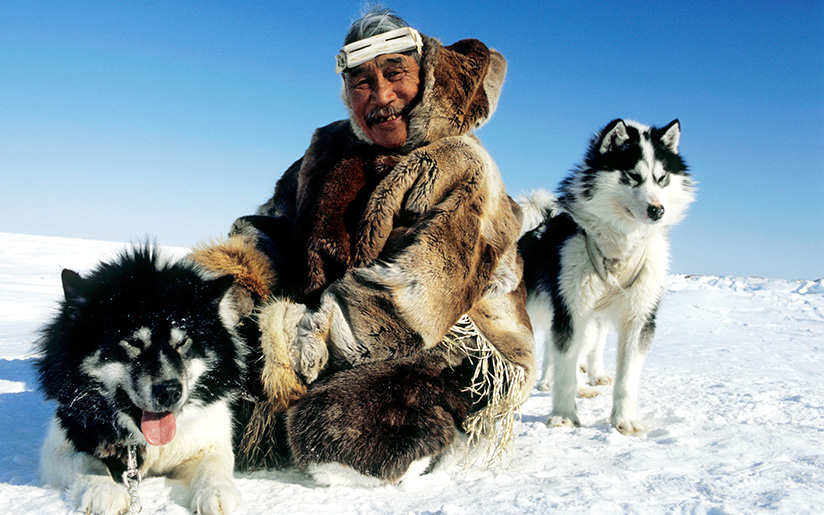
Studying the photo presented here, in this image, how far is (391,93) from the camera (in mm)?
2322

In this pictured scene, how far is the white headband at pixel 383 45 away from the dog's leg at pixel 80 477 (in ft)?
5.86

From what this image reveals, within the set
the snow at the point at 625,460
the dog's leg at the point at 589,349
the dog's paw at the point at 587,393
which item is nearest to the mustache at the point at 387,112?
the snow at the point at 625,460

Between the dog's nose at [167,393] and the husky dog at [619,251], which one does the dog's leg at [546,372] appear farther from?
the dog's nose at [167,393]

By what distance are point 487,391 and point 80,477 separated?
1404 mm

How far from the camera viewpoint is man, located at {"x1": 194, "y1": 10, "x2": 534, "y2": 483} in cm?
193

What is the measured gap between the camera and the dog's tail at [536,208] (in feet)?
12.9

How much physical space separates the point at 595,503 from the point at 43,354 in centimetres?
193

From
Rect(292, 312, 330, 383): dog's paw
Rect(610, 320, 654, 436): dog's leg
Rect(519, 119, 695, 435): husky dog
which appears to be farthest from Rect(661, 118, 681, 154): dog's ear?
Rect(292, 312, 330, 383): dog's paw

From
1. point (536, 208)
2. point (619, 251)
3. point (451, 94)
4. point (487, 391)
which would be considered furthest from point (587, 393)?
point (451, 94)

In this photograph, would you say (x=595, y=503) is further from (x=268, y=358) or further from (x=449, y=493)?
(x=268, y=358)

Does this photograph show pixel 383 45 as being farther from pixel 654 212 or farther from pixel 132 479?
pixel 132 479

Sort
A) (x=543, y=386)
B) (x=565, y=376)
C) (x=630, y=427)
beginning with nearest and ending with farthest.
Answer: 1. (x=630, y=427)
2. (x=565, y=376)
3. (x=543, y=386)

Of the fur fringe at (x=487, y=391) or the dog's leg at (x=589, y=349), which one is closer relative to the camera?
the fur fringe at (x=487, y=391)

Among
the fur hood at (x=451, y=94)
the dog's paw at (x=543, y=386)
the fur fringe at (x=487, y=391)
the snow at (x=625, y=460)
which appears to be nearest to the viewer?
the snow at (x=625, y=460)
